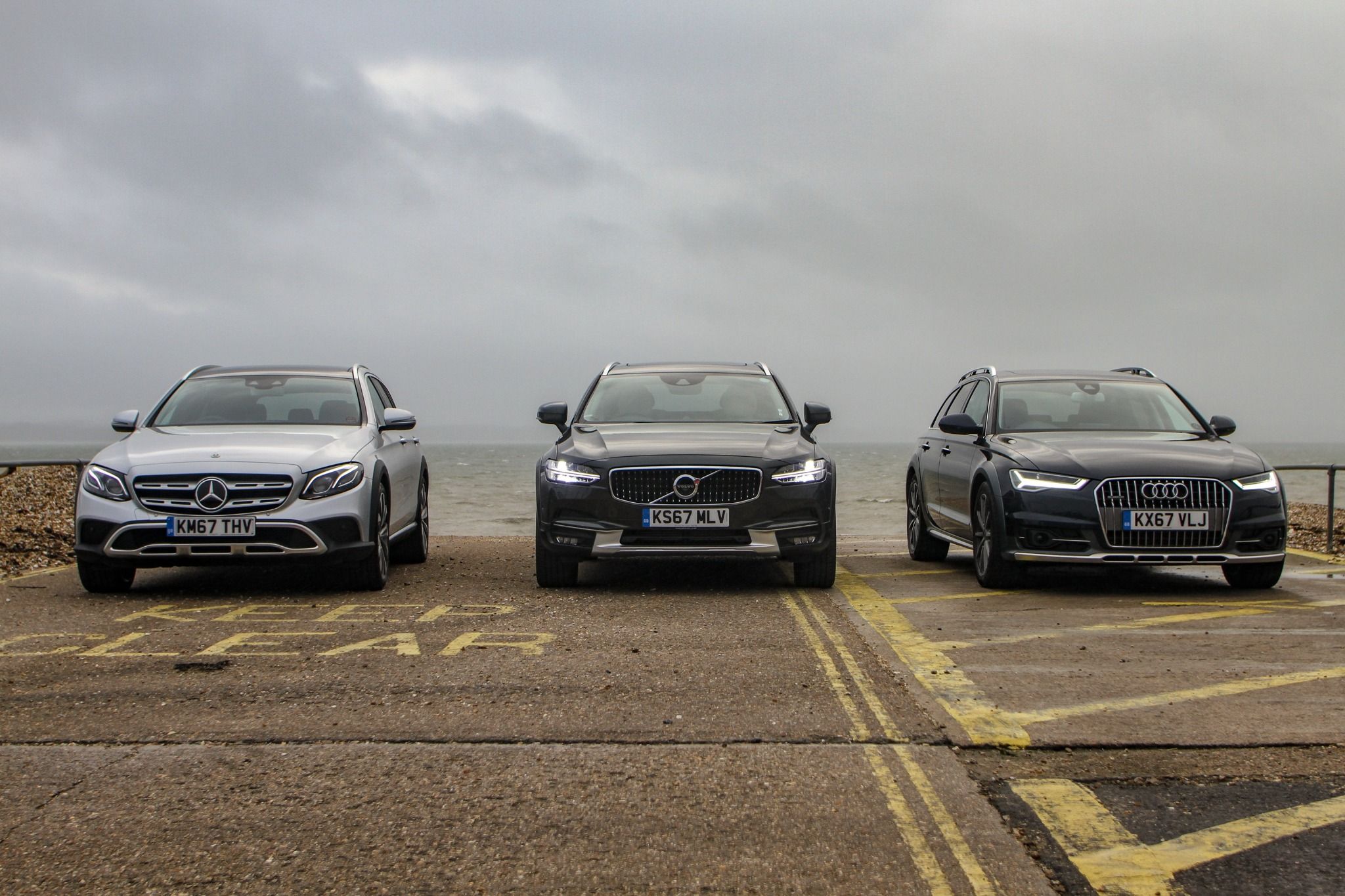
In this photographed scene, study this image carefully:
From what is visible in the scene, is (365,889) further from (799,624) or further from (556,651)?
(799,624)

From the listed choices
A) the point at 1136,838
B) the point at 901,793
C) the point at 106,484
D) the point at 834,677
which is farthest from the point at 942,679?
the point at 106,484

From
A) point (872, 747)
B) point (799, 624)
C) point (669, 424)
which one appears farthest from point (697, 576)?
point (872, 747)

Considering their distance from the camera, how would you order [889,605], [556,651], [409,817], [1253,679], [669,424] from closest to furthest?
[409,817]
[1253,679]
[556,651]
[889,605]
[669,424]

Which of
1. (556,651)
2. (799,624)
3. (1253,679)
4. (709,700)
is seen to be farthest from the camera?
(799,624)

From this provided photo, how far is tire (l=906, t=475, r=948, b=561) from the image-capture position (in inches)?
486

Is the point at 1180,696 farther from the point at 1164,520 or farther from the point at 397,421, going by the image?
the point at 397,421

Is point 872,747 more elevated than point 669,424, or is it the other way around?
point 669,424

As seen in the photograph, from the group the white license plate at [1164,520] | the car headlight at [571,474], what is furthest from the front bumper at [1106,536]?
the car headlight at [571,474]

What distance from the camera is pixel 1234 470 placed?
932 cm

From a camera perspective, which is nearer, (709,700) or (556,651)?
(709,700)

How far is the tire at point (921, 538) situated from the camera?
12344 mm

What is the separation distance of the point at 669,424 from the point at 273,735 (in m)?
Result: 5.80

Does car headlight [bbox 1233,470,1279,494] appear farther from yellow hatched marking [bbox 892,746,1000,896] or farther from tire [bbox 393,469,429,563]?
tire [bbox 393,469,429,563]

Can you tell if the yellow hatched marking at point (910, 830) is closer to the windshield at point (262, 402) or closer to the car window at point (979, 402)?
the car window at point (979, 402)
